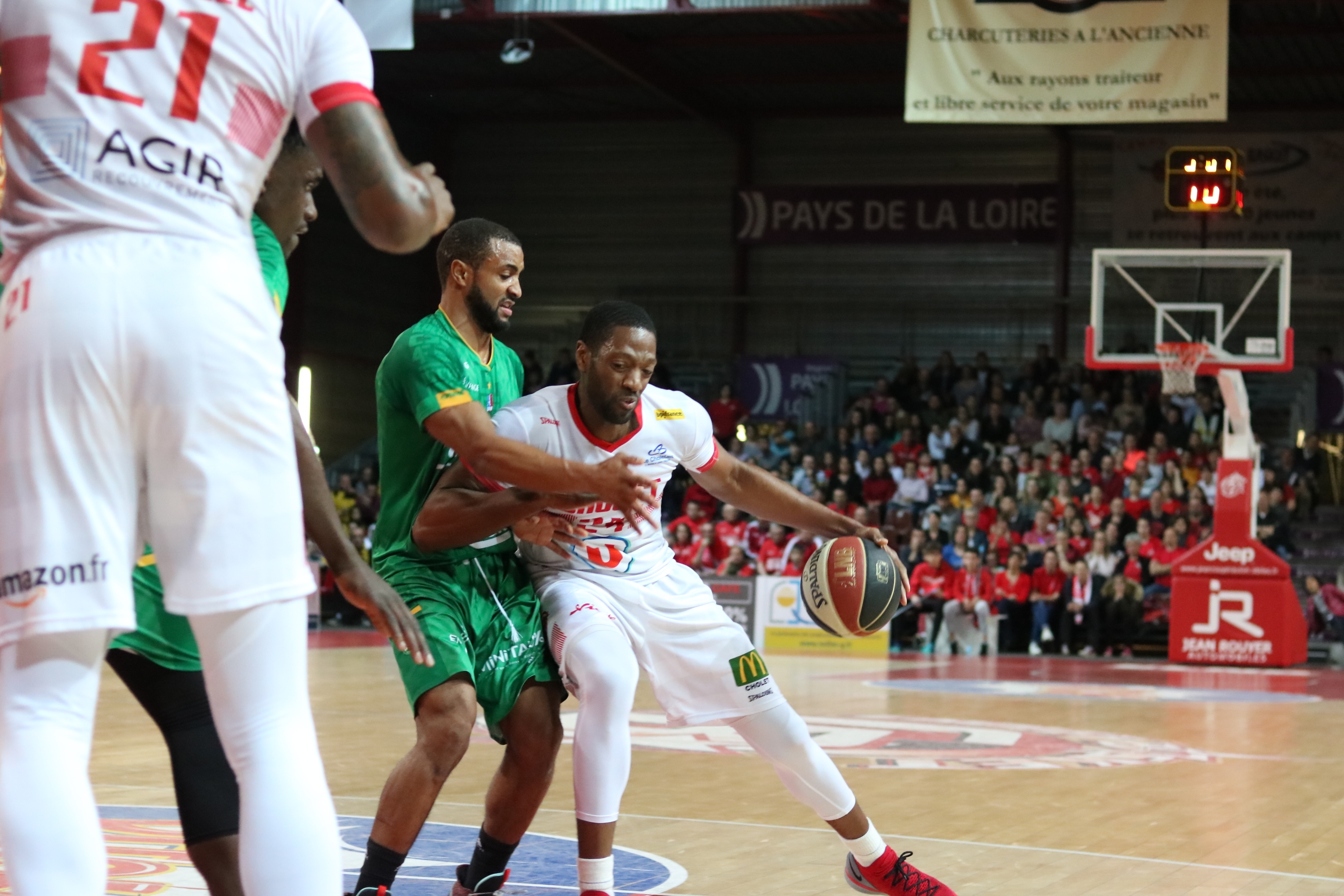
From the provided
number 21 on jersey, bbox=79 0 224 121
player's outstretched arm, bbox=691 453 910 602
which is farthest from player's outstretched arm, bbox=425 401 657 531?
number 21 on jersey, bbox=79 0 224 121

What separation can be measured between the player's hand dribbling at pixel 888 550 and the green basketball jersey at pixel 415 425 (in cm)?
108

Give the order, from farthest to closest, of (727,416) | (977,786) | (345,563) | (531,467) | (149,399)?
(727,416) < (977,786) < (531,467) < (345,563) < (149,399)

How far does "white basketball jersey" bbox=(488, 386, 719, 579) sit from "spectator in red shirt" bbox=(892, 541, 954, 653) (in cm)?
1409

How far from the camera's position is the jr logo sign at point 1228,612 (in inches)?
640

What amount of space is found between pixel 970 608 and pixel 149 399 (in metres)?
16.8

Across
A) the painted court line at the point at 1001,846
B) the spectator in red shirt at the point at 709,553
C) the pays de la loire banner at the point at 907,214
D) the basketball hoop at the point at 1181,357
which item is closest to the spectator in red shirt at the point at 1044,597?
the basketball hoop at the point at 1181,357

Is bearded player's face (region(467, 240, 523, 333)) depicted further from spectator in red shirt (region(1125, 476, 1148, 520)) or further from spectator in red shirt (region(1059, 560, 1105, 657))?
spectator in red shirt (region(1125, 476, 1148, 520))

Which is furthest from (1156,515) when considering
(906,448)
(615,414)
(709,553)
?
(615,414)

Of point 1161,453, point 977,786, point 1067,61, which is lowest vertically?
point 977,786

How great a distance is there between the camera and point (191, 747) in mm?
3238

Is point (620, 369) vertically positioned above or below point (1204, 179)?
below

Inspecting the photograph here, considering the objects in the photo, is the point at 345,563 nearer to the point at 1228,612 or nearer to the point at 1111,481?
the point at 1228,612

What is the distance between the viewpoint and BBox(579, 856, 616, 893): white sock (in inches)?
166

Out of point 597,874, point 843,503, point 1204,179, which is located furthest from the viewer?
point 843,503
